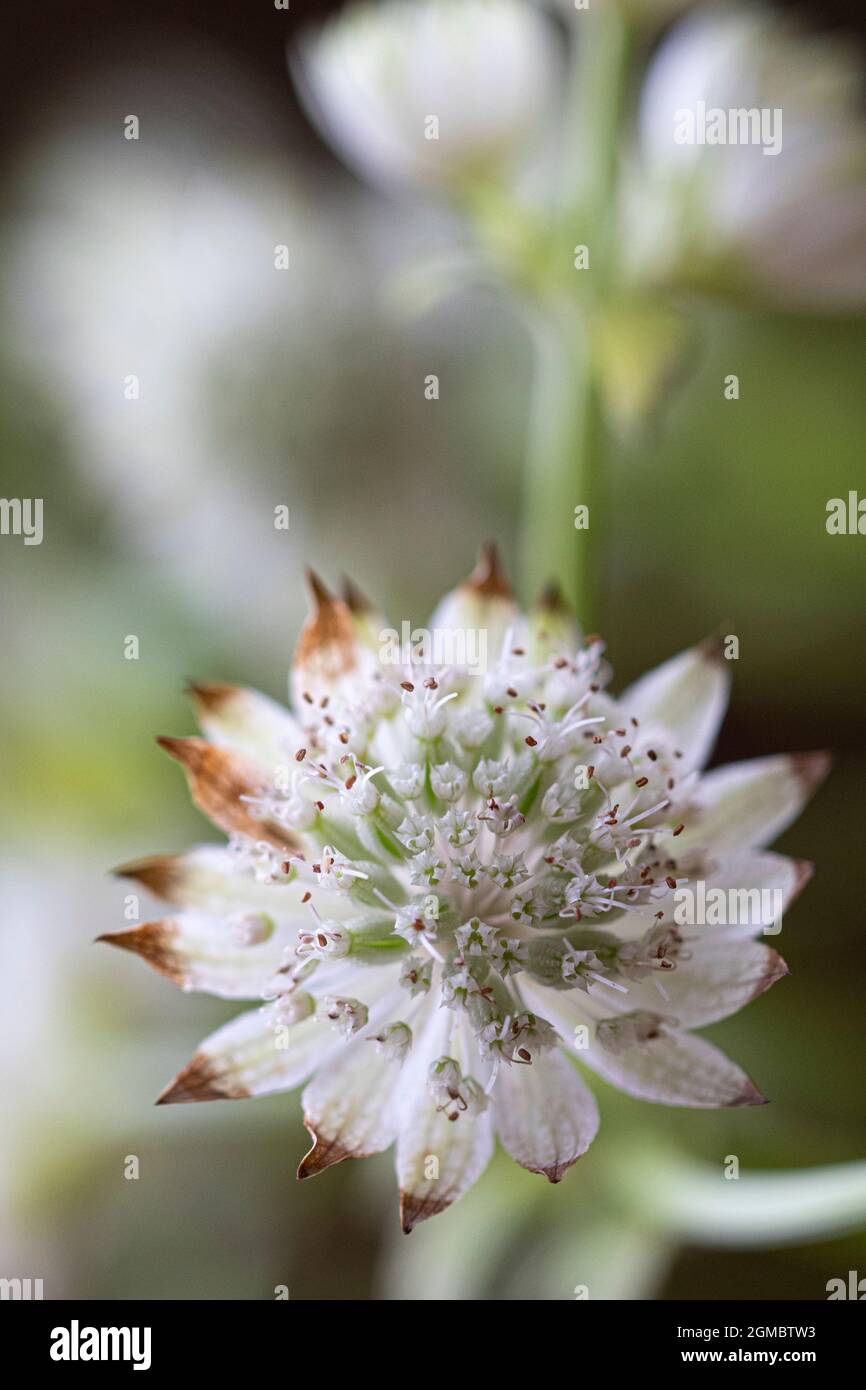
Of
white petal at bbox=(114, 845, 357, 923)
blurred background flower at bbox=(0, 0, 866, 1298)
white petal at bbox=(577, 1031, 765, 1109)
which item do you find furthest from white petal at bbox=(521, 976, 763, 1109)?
blurred background flower at bbox=(0, 0, 866, 1298)

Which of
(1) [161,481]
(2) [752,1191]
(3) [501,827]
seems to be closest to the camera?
(3) [501,827]

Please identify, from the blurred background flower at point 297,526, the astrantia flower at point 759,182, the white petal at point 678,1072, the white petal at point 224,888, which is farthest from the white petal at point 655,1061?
the astrantia flower at point 759,182

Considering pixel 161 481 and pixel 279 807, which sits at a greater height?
pixel 161 481

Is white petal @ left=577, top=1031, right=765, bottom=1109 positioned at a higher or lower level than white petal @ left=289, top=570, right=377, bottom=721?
lower

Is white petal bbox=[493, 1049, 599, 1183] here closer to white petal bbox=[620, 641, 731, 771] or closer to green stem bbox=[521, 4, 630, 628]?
white petal bbox=[620, 641, 731, 771]

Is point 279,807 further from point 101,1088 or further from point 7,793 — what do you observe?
point 7,793

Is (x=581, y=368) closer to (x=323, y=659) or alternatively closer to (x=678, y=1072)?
(x=323, y=659)
